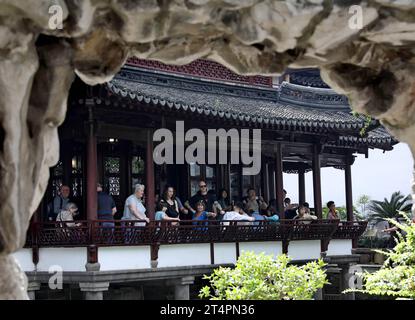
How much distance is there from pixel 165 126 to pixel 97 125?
152cm

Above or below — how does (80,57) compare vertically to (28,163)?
above

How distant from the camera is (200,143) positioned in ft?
44.9

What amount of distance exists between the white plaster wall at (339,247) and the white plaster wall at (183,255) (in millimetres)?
3554

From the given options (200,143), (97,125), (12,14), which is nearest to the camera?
(12,14)

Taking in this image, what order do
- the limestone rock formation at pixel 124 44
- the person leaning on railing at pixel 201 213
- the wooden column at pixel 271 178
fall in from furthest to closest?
the wooden column at pixel 271 178 → the person leaning on railing at pixel 201 213 → the limestone rock formation at pixel 124 44

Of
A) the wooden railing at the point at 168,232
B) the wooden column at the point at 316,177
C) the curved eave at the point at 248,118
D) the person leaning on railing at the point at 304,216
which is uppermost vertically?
the curved eave at the point at 248,118

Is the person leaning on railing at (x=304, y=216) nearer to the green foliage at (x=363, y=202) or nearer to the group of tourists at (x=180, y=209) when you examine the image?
the group of tourists at (x=180, y=209)

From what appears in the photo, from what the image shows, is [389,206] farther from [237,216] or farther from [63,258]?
[63,258]

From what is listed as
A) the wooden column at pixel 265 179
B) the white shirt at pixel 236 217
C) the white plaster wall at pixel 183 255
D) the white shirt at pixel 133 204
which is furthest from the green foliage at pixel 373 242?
the white shirt at pixel 133 204

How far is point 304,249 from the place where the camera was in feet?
46.8

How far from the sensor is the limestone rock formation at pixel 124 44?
3.32 meters

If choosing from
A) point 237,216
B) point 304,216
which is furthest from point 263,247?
point 304,216
